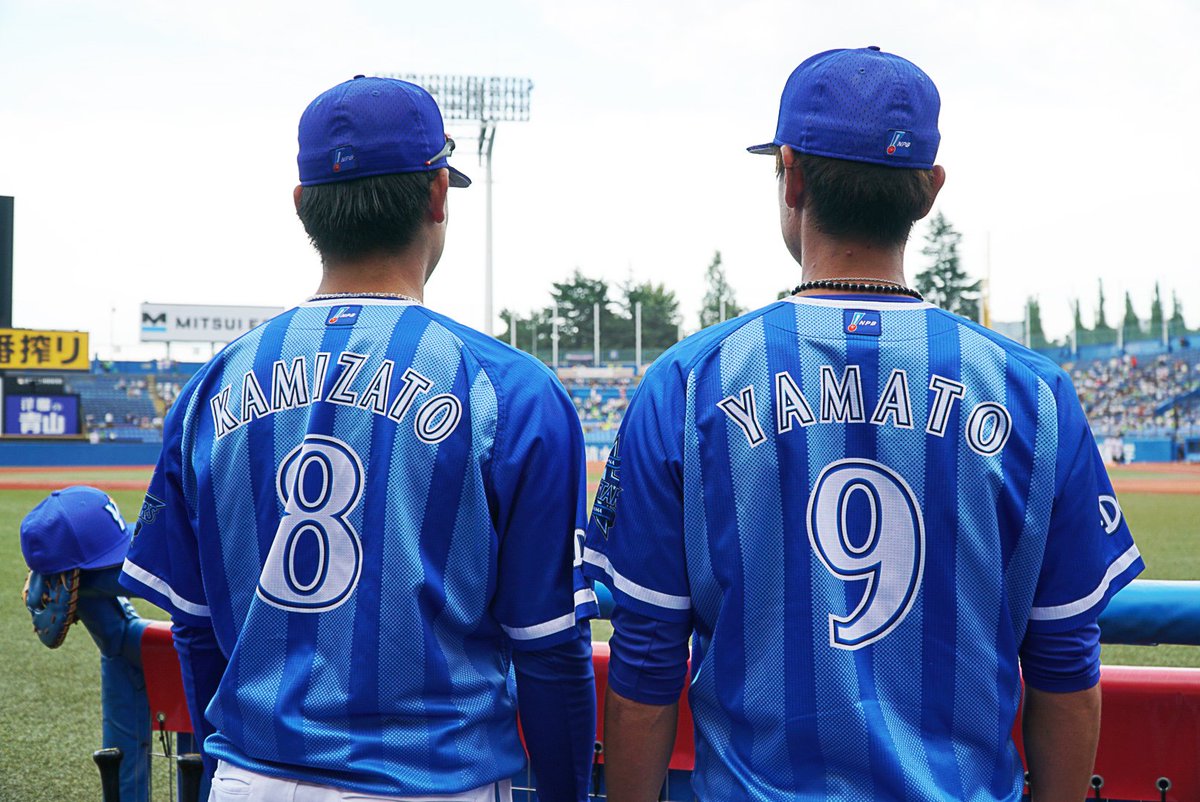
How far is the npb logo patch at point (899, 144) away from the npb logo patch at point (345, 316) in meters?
0.80

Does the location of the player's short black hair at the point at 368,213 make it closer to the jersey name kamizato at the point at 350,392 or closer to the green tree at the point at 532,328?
the jersey name kamizato at the point at 350,392

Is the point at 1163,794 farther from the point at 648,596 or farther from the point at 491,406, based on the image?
the point at 491,406

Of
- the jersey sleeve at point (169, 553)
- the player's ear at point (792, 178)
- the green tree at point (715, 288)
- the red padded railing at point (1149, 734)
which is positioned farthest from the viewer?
the green tree at point (715, 288)

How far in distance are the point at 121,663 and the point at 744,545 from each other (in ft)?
5.68

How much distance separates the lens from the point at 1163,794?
193cm

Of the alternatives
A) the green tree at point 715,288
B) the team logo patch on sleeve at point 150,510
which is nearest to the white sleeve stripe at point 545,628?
the team logo patch on sleeve at point 150,510

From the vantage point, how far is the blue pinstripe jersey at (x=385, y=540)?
1.45 m

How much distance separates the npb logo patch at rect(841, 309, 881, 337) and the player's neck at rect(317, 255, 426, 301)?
0.64 m

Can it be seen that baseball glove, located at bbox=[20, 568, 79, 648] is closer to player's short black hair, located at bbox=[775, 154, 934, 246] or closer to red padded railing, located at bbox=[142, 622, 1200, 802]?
player's short black hair, located at bbox=[775, 154, 934, 246]

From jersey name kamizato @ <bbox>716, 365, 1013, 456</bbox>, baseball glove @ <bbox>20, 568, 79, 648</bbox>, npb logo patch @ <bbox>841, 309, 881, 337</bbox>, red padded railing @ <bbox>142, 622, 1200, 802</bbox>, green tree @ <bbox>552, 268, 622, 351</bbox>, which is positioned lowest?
red padded railing @ <bbox>142, 622, 1200, 802</bbox>

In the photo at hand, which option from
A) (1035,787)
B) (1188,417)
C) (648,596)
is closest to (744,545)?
(648,596)

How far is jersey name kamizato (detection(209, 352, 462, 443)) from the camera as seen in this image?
1502mm

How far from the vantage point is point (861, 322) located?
4.63 ft

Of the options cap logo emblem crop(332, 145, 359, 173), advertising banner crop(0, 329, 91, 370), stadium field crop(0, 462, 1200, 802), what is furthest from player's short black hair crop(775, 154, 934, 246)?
advertising banner crop(0, 329, 91, 370)
